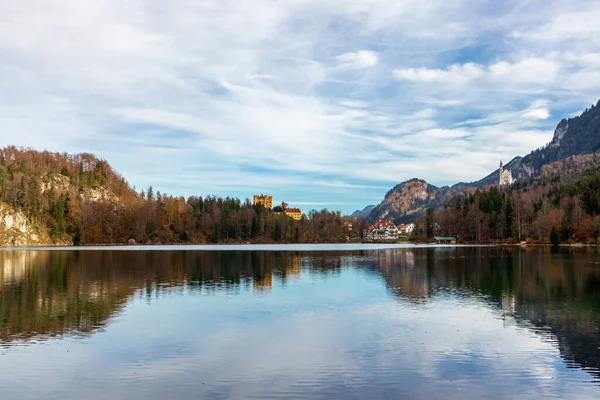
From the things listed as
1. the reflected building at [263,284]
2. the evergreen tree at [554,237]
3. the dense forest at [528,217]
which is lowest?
the reflected building at [263,284]

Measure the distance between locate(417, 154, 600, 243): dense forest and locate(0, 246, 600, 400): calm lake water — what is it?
103093 millimetres

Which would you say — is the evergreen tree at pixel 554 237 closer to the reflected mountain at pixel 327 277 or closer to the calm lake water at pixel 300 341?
the reflected mountain at pixel 327 277

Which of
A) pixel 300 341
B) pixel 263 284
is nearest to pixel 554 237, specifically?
pixel 263 284

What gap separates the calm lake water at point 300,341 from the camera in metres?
16.1

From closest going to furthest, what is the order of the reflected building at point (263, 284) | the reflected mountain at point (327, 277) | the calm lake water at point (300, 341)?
the calm lake water at point (300, 341), the reflected mountain at point (327, 277), the reflected building at point (263, 284)

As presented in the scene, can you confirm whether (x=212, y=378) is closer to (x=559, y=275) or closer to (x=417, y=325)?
(x=417, y=325)

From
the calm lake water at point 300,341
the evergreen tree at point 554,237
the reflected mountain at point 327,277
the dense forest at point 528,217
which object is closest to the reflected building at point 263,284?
the reflected mountain at point 327,277

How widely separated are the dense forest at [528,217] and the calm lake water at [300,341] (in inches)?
4059

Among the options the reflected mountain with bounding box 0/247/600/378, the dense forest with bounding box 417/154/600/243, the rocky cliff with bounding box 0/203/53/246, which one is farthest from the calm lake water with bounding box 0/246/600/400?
the rocky cliff with bounding box 0/203/53/246

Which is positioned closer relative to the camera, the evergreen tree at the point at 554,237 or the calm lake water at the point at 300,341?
the calm lake water at the point at 300,341

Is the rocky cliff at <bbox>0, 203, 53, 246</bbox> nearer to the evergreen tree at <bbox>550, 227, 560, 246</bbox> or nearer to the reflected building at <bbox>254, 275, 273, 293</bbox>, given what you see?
the reflected building at <bbox>254, 275, 273, 293</bbox>

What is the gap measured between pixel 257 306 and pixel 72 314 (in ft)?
34.9

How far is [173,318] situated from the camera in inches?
1105

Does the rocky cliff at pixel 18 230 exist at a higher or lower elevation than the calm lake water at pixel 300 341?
higher
